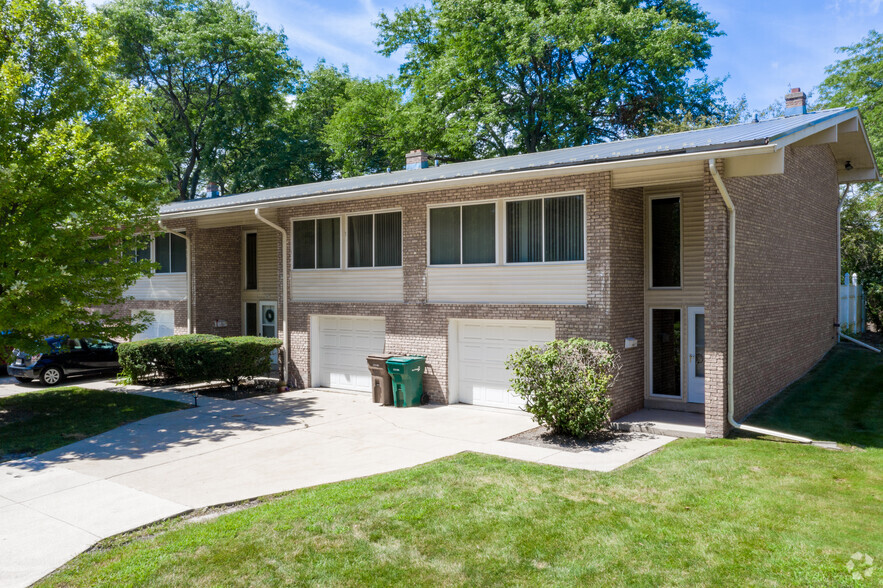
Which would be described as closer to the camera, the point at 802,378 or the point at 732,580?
the point at 732,580

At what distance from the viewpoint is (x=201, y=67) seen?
3428 centimetres

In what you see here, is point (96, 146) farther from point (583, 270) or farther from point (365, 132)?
point (365, 132)

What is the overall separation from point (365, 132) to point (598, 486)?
98.2 feet

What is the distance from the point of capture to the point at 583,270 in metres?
11.4

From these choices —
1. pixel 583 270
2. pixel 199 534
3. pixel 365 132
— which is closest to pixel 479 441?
pixel 583 270

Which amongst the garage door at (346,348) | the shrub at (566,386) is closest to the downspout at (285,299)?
the garage door at (346,348)

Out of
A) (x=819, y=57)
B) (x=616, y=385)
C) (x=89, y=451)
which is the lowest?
(x=89, y=451)

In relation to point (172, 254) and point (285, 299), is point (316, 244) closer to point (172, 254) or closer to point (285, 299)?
point (285, 299)

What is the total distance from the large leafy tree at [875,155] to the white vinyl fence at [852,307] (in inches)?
34.2

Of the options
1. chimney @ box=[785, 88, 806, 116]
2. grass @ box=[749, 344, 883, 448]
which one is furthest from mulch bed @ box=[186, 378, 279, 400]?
chimney @ box=[785, 88, 806, 116]

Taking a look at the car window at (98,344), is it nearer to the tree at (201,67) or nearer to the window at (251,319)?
the window at (251,319)

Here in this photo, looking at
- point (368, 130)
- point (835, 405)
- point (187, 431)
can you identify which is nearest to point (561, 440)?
point (835, 405)

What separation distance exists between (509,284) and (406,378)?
10.2ft

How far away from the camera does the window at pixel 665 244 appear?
12.3m
